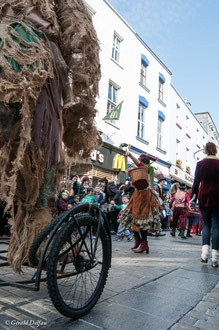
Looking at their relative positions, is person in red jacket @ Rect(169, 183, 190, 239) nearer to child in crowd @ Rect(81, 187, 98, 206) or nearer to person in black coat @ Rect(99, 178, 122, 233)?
person in black coat @ Rect(99, 178, 122, 233)

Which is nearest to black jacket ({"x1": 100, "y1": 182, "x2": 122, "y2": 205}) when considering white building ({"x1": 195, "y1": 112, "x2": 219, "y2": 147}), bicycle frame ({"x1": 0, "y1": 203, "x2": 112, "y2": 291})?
bicycle frame ({"x1": 0, "y1": 203, "x2": 112, "y2": 291})

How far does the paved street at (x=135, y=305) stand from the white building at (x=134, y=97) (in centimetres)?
875

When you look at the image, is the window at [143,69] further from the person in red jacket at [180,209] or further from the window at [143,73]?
the person in red jacket at [180,209]

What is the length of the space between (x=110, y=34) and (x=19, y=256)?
1431 centimetres

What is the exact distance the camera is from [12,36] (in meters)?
1.81

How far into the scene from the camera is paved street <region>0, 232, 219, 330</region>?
171 centimetres

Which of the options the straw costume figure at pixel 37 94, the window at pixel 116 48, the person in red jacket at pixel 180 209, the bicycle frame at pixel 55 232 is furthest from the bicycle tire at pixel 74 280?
the window at pixel 116 48

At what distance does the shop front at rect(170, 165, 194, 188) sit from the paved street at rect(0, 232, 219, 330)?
18.4 m

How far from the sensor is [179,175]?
22.8 meters

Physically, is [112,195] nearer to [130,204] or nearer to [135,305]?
[130,204]

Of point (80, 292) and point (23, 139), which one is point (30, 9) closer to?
point (23, 139)

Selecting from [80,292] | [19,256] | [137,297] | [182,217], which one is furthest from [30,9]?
[182,217]

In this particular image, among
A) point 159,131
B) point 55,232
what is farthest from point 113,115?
point 55,232

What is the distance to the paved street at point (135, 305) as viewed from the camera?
1.71m
